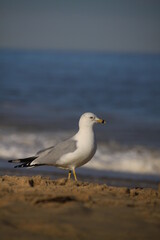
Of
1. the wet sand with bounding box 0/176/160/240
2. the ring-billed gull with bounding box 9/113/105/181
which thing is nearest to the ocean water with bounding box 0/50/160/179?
the ring-billed gull with bounding box 9/113/105/181

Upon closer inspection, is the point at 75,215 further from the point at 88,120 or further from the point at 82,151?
the point at 88,120

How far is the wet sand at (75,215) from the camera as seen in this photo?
382 centimetres

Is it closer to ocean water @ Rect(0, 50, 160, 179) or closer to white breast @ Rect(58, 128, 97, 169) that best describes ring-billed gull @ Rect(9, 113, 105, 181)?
white breast @ Rect(58, 128, 97, 169)

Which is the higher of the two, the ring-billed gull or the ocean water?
the ocean water

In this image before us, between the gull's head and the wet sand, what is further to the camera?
the gull's head

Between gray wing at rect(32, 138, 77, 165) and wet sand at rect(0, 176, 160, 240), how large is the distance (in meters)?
1.38

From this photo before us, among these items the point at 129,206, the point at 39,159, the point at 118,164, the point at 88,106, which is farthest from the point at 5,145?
the point at 88,106

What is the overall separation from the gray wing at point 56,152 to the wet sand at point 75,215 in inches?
54.3

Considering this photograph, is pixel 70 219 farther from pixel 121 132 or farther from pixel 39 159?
pixel 121 132

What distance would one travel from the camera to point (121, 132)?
1552 cm

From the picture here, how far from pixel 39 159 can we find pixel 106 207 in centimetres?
246

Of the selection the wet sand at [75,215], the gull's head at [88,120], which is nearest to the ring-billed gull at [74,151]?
the gull's head at [88,120]

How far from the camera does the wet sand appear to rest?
3820 mm

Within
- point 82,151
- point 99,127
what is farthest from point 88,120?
point 99,127
